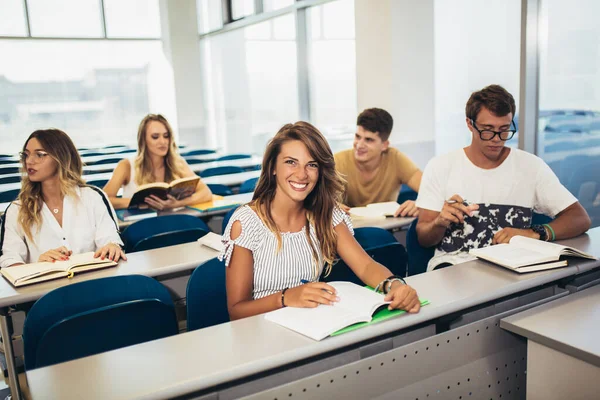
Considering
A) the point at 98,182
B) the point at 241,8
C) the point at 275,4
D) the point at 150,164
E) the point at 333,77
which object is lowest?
the point at 98,182

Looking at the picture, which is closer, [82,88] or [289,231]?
[289,231]

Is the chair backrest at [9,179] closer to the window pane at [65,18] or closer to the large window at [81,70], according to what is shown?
the large window at [81,70]

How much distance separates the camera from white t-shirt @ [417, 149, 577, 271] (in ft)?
7.79

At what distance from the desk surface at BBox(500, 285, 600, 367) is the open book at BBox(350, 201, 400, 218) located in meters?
1.41

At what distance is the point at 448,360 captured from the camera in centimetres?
155

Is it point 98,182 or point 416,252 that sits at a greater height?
point 98,182

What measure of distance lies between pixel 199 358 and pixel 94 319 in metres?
0.61

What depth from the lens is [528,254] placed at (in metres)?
1.94

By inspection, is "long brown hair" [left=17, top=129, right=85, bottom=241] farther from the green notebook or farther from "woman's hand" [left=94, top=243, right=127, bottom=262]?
the green notebook

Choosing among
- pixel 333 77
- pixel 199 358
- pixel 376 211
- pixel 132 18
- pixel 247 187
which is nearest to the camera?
pixel 199 358

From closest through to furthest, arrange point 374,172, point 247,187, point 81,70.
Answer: point 374,172
point 247,187
point 81,70

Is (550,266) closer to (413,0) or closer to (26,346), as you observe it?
(26,346)

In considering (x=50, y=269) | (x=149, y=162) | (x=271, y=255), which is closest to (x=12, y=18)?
(x=149, y=162)

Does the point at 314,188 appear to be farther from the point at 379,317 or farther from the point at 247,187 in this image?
the point at 247,187
